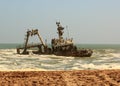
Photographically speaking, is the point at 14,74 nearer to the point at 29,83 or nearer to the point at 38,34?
the point at 29,83

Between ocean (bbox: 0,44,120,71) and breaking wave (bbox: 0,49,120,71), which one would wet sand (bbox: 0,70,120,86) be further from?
breaking wave (bbox: 0,49,120,71)

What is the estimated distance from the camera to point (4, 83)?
11.7m

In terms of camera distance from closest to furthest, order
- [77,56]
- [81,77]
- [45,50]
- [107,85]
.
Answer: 1. [107,85]
2. [81,77]
3. [77,56]
4. [45,50]

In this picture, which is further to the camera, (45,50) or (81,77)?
(45,50)

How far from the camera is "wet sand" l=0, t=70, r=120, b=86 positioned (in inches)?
460

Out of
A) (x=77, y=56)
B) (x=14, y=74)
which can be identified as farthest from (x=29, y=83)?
(x=77, y=56)

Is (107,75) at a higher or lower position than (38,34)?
lower

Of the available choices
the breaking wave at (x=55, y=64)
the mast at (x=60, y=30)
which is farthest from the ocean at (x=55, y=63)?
the mast at (x=60, y=30)

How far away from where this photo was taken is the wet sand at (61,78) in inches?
460

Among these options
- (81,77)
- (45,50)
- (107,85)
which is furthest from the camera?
(45,50)

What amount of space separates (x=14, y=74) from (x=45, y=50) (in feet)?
178

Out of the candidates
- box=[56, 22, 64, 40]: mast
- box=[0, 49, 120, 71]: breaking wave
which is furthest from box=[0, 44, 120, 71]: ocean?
A: box=[56, 22, 64, 40]: mast

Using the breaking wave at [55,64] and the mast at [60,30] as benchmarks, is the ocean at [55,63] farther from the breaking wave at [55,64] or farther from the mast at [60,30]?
the mast at [60,30]

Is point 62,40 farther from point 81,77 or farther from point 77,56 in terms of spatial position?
point 81,77
